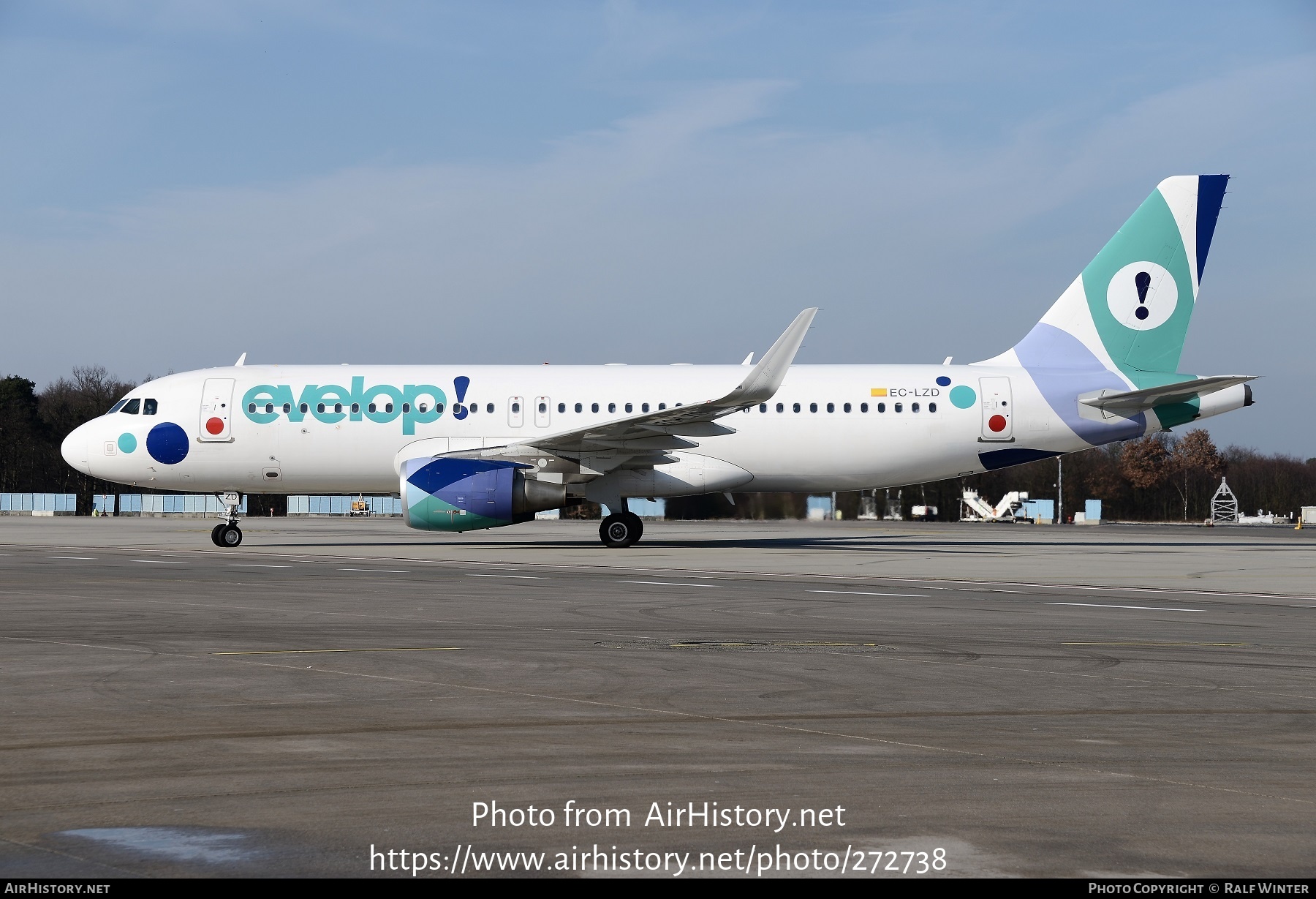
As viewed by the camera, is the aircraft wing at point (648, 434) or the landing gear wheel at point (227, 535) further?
the landing gear wheel at point (227, 535)

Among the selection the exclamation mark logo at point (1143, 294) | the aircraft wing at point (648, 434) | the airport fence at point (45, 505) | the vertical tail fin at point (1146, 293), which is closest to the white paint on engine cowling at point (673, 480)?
the aircraft wing at point (648, 434)

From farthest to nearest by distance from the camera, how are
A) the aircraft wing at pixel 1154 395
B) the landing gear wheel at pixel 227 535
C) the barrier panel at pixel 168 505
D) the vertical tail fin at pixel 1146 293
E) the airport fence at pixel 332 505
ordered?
the airport fence at pixel 332 505
the barrier panel at pixel 168 505
the vertical tail fin at pixel 1146 293
the landing gear wheel at pixel 227 535
the aircraft wing at pixel 1154 395

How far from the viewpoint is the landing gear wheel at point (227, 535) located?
92.5 feet

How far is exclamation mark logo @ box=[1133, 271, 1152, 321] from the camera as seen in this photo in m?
29.6

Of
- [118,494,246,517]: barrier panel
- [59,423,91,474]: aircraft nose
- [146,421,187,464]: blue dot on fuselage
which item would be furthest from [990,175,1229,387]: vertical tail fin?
[118,494,246,517]: barrier panel

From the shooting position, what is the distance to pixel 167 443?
28.8 metres

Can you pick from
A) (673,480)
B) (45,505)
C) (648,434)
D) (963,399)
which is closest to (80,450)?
(648,434)

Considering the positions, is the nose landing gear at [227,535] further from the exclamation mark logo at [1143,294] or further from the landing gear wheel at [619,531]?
the exclamation mark logo at [1143,294]

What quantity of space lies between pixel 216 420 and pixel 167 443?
127cm

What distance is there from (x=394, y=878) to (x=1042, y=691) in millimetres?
5508

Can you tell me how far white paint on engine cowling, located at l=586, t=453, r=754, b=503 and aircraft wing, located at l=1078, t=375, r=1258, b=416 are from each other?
8.63 metres

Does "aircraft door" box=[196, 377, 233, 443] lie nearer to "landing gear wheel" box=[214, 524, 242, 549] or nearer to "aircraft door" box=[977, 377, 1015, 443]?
"landing gear wheel" box=[214, 524, 242, 549]

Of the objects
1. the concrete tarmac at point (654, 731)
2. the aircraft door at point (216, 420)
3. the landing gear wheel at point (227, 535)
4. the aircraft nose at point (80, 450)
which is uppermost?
the aircraft door at point (216, 420)

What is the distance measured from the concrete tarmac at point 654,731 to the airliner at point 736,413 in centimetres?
1189
